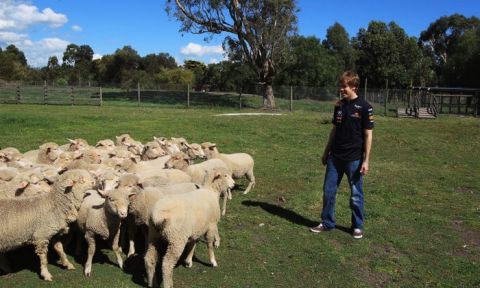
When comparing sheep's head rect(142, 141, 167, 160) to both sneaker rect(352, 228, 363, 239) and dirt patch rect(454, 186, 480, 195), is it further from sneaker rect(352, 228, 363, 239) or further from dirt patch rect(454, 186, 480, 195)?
dirt patch rect(454, 186, 480, 195)

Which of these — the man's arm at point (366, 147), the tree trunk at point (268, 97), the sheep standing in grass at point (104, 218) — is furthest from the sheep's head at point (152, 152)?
the tree trunk at point (268, 97)

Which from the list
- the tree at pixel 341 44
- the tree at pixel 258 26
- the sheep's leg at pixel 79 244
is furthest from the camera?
the tree at pixel 341 44

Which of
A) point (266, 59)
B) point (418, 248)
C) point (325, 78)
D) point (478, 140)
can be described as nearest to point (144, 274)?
point (418, 248)

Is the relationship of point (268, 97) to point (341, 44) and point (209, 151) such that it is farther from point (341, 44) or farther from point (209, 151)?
point (341, 44)

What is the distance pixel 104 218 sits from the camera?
6.34m

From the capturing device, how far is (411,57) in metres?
64.9

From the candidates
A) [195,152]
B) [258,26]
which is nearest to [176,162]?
[195,152]

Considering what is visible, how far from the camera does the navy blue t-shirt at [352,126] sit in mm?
7473

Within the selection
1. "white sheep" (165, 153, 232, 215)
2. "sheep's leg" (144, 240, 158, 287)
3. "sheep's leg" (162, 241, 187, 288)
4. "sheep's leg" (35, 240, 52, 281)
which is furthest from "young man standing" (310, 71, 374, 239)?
"sheep's leg" (35, 240, 52, 281)

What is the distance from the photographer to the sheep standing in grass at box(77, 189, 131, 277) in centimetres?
607

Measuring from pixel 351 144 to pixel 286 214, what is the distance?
7.58 ft

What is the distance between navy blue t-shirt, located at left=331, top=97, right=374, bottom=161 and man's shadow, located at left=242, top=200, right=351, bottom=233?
4.97ft

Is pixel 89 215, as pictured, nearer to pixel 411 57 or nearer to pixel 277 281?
pixel 277 281

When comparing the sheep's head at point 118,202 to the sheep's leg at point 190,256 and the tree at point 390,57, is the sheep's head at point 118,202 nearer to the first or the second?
the sheep's leg at point 190,256
